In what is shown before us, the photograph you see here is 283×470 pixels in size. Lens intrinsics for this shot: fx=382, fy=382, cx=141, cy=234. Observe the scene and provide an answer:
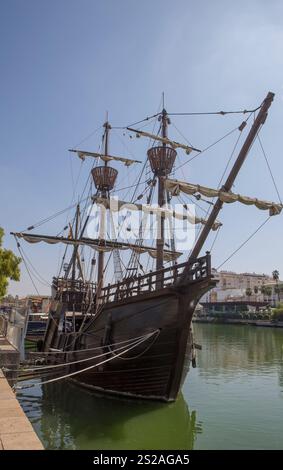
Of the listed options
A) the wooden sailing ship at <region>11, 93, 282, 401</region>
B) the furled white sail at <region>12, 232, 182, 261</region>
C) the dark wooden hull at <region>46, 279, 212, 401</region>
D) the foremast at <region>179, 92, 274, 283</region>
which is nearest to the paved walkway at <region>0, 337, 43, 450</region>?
the wooden sailing ship at <region>11, 93, 282, 401</region>

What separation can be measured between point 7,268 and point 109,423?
9297 millimetres

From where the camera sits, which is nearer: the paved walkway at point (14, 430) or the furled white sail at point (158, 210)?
the paved walkway at point (14, 430)

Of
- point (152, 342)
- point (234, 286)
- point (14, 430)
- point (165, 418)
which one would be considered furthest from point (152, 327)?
point (234, 286)

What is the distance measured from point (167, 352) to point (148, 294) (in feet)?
6.95

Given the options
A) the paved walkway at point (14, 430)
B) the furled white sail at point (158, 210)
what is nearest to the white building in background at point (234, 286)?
the furled white sail at point (158, 210)

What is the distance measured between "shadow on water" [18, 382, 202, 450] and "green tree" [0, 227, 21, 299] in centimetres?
526

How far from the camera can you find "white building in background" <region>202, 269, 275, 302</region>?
147 meters

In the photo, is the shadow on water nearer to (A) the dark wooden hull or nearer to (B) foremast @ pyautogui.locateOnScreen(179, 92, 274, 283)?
(A) the dark wooden hull

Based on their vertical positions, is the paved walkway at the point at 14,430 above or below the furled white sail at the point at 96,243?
below

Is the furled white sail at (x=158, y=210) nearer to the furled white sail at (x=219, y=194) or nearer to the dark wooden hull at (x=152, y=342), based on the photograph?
the furled white sail at (x=219, y=194)

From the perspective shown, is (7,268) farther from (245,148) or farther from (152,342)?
(245,148)

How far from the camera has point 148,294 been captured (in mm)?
13859

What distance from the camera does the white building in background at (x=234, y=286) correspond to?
147m
